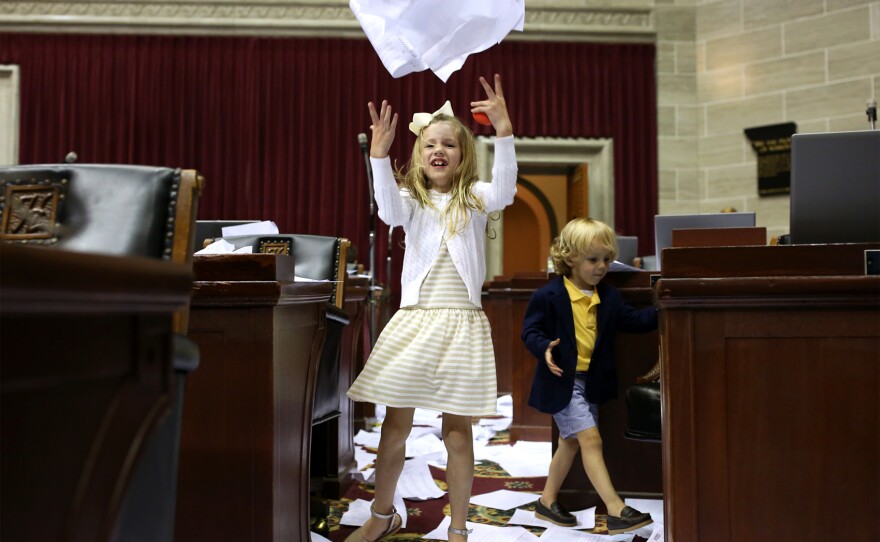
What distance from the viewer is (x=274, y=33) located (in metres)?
8.48

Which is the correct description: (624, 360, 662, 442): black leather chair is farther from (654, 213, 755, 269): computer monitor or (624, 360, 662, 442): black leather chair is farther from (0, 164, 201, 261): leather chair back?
(0, 164, 201, 261): leather chair back

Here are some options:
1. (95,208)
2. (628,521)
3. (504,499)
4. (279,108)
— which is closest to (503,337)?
(504,499)

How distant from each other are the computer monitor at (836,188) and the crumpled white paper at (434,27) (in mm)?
908

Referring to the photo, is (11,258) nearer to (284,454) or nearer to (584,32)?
(284,454)

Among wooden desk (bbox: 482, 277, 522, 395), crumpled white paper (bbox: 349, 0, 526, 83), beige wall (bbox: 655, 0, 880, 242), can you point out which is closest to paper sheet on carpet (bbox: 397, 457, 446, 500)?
crumpled white paper (bbox: 349, 0, 526, 83)

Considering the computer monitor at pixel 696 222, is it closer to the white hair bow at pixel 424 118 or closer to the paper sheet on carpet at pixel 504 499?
the paper sheet on carpet at pixel 504 499

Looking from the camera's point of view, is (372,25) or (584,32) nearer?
(372,25)

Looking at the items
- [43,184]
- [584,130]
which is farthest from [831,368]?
[584,130]

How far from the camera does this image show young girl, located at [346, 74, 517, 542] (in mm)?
2119

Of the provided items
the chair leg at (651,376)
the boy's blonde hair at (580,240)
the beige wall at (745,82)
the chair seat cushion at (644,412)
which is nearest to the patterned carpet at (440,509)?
the chair seat cushion at (644,412)

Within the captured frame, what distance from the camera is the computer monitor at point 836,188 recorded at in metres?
1.83

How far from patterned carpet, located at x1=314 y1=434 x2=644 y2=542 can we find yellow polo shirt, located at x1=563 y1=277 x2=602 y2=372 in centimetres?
55

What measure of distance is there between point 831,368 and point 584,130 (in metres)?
7.13

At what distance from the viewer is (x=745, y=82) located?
25.7 feet
